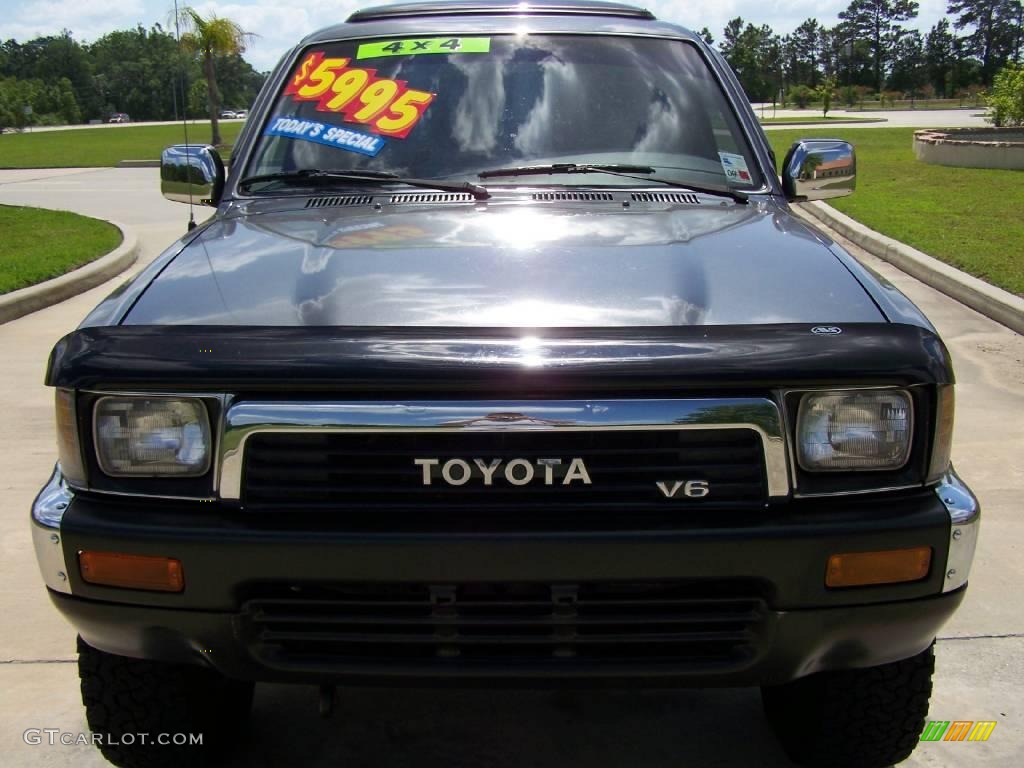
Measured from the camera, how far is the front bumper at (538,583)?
203 centimetres

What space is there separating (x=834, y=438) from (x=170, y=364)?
1.26 meters

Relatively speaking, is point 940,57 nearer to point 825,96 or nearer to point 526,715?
point 825,96

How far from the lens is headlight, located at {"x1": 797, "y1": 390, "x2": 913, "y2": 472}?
2113mm

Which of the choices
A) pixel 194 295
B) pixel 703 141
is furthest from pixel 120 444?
pixel 703 141

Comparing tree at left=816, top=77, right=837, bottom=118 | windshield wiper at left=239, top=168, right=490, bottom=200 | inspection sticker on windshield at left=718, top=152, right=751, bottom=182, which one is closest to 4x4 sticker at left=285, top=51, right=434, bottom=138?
windshield wiper at left=239, top=168, right=490, bottom=200

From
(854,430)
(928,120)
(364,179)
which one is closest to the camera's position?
(854,430)

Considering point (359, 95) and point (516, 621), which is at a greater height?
point (359, 95)

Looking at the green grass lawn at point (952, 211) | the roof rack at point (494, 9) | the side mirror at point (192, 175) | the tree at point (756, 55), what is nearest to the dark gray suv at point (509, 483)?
the side mirror at point (192, 175)

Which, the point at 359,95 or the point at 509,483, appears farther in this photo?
the point at 359,95

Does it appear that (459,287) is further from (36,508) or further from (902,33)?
(902,33)

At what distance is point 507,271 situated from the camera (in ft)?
7.91

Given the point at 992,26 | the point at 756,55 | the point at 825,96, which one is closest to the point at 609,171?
the point at 825,96

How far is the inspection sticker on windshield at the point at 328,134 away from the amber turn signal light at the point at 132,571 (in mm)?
1555

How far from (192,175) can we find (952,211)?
10811 mm
